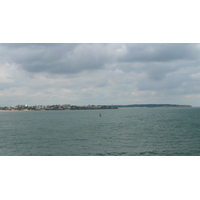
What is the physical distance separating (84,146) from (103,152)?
5.83 metres

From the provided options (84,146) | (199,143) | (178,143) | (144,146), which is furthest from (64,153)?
(199,143)

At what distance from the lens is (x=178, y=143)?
3803 cm

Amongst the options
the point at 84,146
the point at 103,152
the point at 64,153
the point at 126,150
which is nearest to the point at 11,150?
the point at 64,153

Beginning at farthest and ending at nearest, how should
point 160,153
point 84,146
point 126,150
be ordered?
point 84,146, point 126,150, point 160,153

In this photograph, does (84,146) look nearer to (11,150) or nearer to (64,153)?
(64,153)

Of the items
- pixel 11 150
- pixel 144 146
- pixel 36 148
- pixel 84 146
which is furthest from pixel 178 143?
pixel 11 150

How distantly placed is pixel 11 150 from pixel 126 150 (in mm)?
22216

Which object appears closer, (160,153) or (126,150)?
(160,153)

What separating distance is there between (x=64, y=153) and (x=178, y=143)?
79.4ft

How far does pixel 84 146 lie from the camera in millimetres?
36062

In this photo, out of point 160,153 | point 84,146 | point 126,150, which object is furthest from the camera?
point 84,146

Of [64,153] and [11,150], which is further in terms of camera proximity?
[11,150]

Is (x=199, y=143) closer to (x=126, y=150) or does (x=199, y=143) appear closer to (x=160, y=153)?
(x=160, y=153)

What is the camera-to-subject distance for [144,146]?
3609cm
